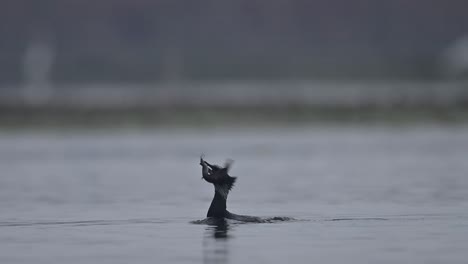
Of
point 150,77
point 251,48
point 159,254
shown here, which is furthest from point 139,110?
point 251,48

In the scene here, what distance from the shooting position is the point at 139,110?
69.8 metres

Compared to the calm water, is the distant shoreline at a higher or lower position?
higher

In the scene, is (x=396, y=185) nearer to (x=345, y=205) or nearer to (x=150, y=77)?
(x=345, y=205)

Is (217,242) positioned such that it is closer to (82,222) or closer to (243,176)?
(82,222)

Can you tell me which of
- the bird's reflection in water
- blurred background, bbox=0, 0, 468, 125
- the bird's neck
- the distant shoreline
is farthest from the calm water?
blurred background, bbox=0, 0, 468, 125

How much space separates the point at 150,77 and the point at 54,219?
12896 centimetres

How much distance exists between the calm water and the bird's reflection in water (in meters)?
0.02

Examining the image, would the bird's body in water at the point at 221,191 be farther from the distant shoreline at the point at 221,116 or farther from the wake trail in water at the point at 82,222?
the distant shoreline at the point at 221,116

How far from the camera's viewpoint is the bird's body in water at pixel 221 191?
22.6 m

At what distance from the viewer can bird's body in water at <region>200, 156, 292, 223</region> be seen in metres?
22.6

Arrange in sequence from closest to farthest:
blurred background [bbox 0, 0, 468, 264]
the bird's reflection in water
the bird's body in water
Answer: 1. the bird's reflection in water
2. blurred background [bbox 0, 0, 468, 264]
3. the bird's body in water

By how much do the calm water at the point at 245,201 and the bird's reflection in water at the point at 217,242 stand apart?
2 cm

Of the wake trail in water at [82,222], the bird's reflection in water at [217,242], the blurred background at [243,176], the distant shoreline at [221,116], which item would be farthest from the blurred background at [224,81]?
the bird's reflection in water at [217,242]

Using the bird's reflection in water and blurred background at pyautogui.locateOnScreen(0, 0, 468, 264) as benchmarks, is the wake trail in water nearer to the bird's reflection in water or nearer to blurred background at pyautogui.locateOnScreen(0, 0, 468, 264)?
blurred background at pyautogui.locateOnScreen(0, 0, 468, 264)
